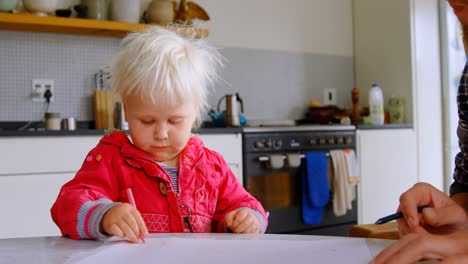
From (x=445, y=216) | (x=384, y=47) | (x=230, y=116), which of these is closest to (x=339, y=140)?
(x=230, y=116)

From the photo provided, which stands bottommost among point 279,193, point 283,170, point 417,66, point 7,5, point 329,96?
point 279,193

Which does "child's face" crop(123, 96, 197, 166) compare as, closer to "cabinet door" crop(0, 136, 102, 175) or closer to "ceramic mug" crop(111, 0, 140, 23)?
"cabinet door" crop(0, 136, 102, 175)

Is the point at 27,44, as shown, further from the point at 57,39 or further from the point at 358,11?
the point at 358,11

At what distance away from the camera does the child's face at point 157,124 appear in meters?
0.98

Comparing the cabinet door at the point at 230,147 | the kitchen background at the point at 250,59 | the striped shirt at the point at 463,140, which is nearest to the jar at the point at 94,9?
the kitchen background at the point at 250,59

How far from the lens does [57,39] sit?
9.61 ft

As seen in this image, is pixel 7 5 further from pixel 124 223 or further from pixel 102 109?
pixel 124 223

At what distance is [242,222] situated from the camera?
3.06 feet

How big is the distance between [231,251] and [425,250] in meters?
0.25

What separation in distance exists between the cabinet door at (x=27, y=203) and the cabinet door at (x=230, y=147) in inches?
31.7

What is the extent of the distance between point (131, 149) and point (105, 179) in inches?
3.2

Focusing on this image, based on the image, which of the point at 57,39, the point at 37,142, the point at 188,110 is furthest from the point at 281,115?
the point at 188,110

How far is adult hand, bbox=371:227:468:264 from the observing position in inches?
21.9

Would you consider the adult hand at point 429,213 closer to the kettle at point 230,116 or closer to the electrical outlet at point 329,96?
the kettle at point 230,116
